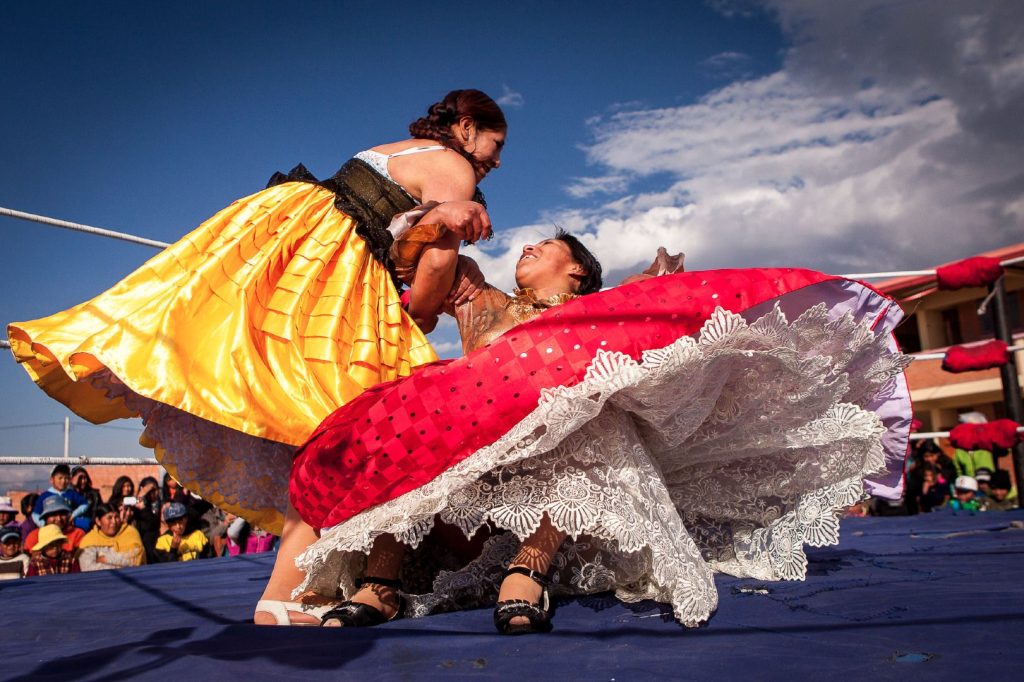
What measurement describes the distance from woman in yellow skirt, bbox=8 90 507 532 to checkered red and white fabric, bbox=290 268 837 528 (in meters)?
0.16

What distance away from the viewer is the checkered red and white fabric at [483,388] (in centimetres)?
137

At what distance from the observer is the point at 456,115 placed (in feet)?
6.64

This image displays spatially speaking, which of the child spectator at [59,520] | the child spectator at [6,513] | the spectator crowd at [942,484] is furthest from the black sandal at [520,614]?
the spectator crowd at [942,484]

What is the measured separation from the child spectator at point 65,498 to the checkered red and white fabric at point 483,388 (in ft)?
12.3

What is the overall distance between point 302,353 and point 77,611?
95cm

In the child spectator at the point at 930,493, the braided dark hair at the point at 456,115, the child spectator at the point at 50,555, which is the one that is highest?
the braided dark hair at the point at 456,115

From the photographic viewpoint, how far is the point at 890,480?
1.93 metres

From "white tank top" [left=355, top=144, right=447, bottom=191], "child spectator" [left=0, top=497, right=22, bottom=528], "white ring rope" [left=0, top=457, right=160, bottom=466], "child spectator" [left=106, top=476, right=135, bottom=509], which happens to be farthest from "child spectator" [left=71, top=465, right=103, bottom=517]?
"white tank top" [left=355, top=144, right=447, bottom=191]

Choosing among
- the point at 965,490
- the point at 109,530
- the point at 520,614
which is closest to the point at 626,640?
the point at 520,614

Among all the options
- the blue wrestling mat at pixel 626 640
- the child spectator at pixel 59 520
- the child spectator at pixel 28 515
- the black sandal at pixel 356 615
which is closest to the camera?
the blue wrestling mat at pixel 626 640

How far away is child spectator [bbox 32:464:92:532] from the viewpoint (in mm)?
4484

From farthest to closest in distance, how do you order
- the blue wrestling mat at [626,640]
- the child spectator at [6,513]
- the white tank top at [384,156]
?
1. the child spectator at [6,513]
2. the white tank top at [384,156]
3. the blue wrestling mat at [626,640]

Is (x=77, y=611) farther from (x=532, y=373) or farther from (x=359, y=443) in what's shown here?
(x=532, y=373)

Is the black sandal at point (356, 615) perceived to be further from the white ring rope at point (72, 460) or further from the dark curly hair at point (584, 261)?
the white ring rope at point (72, 460)
